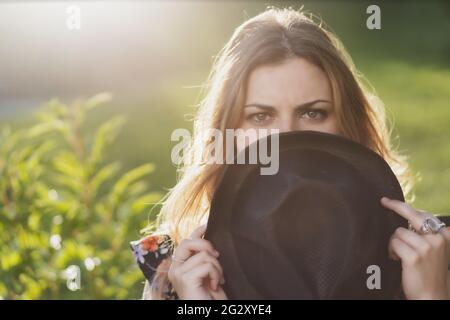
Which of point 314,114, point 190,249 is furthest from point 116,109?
point 190,249

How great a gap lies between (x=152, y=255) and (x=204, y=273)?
30 cm

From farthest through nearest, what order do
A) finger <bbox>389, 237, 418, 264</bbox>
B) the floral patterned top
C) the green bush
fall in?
1. the green bush
2. the floral patterned top
3. finger <bbox>389, 237, 418, 264</bbox>

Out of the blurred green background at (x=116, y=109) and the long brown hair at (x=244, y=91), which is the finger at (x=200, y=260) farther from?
the blurred green background at (x=116, y=109)

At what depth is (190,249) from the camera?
3.76ft

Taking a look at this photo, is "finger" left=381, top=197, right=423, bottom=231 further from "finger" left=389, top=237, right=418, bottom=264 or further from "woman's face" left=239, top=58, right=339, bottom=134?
"woman's face" left=239, top=58, right=339, bottom=134

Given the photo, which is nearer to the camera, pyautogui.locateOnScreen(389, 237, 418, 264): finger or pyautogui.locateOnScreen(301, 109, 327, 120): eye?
pyautogui.locateOnScreen(389, 237, 418, 264): finger

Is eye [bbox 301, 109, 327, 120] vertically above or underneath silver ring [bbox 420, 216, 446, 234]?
above

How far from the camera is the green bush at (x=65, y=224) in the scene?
5.28 ft

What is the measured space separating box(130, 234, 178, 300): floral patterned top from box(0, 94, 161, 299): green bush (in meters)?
0.27

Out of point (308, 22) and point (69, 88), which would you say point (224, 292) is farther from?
point (69, 88)

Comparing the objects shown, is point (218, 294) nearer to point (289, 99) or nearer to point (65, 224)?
point (289, 99)

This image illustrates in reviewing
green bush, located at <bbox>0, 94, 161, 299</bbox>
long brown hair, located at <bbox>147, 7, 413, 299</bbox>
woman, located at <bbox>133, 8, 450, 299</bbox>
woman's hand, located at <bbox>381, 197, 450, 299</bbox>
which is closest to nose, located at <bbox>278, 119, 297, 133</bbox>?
woman, located at <bbox>133, 8, 450, 299</bbox>

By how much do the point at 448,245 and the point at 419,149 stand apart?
1.98m

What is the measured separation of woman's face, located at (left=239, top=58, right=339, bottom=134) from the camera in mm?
1263
